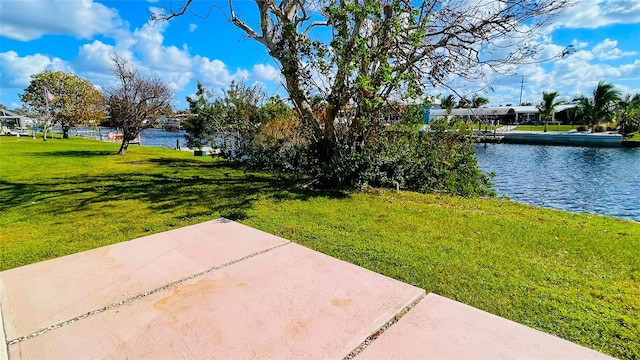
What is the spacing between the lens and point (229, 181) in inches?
293

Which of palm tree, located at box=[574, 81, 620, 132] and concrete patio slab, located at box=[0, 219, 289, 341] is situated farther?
palm tree, located at box=[574, 81, 620, 132]

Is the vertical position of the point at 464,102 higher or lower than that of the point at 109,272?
higher

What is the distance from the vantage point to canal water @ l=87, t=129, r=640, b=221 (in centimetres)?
918

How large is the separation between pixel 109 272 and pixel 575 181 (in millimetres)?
15415

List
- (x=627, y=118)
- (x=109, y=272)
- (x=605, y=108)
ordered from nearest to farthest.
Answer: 1. (x=109, y=272)
2. (x=627, y=118)
3. (x=605, y=108)

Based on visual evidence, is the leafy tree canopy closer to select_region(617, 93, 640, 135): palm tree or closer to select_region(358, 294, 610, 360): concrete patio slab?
select_region(358, 294, 610, 360): concrete patio slab

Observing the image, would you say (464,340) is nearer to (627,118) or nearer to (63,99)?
(63,99)

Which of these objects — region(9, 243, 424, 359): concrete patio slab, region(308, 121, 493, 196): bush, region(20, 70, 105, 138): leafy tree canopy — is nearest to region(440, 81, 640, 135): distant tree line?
region(308, 121, 493, 196): bush

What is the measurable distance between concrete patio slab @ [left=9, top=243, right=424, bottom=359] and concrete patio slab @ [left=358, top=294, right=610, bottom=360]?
13cm

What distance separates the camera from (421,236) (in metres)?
3.81

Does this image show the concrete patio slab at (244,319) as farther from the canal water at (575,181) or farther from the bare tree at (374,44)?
the canal water at (575,181)

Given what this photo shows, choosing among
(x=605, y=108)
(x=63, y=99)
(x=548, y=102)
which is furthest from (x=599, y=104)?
(x=63, y=99)

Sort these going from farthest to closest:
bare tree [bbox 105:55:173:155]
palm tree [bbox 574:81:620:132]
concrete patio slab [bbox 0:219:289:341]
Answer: palm tree [bbox 574:81:620:132]
bare tree [bbox 105:55:173:155]
concrete patio slab [bbox 0:219:289:341]

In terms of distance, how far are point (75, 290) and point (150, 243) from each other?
1.00m
